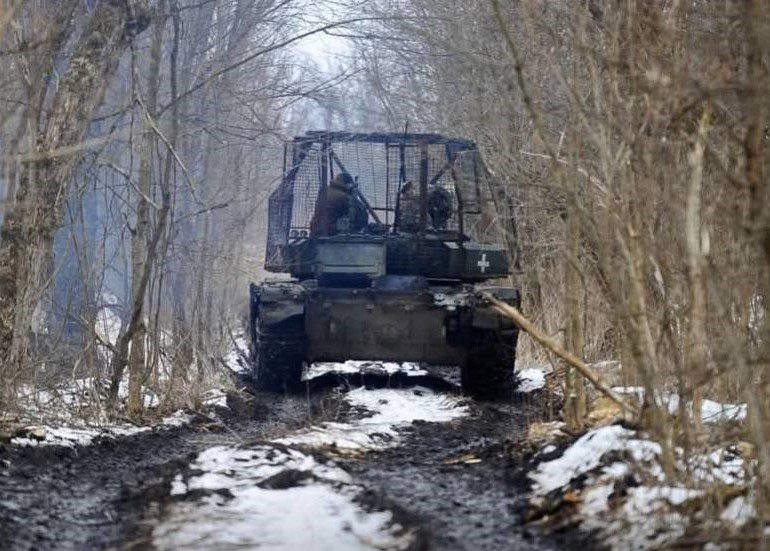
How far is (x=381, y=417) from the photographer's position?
1127 centimetres

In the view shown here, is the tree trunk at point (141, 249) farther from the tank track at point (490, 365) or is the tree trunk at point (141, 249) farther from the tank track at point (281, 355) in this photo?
the tank track at point (490, 365)

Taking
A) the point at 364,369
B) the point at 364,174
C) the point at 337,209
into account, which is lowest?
the point at 364,369

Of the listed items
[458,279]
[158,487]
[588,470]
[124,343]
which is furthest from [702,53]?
[458,279]

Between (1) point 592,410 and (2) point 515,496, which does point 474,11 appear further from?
(2) point 515,496

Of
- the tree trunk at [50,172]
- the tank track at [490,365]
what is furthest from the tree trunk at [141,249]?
the tank track at [490,365]

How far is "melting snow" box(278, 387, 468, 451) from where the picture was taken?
8.85 meters

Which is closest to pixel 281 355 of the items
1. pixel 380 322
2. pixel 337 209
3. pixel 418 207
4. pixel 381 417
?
pixel 380 322

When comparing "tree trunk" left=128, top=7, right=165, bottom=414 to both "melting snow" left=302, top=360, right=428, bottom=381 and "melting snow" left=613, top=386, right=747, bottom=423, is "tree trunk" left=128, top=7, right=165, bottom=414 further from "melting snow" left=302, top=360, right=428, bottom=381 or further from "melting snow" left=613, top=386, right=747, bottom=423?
"melting snow" left=613, top=386, right=747, bottom=423

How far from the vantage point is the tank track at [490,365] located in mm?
13234

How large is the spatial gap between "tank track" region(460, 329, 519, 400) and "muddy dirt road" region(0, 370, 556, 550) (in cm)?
267

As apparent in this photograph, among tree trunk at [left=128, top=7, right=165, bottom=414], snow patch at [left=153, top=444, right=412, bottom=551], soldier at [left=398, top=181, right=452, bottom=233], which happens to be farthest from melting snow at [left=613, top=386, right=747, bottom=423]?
soldier at [left=398, top=181, right=452, bottom=233]

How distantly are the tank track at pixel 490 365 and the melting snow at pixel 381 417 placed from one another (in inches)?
16.5

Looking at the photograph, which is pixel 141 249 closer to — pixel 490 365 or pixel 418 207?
pixel 418 207

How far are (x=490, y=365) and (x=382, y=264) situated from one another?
1.58 meters
